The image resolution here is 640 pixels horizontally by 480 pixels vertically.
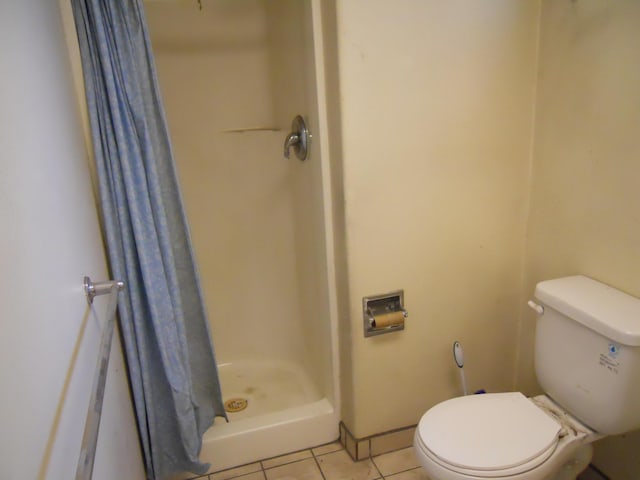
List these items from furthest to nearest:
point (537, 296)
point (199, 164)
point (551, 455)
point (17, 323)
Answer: point (199, 164)
point (537, 296)
point (551, 455)
point (17, 323)

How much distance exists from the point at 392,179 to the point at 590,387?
0.87m

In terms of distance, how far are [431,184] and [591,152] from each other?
50cm

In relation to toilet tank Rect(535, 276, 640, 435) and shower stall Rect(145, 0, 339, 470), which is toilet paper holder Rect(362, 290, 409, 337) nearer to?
shower stall Rect(145, 0, 339, 470)

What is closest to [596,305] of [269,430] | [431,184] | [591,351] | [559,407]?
[591,351]

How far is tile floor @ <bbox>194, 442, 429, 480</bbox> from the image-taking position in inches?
67.8

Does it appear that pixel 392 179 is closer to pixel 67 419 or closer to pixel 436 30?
pixel 436 30

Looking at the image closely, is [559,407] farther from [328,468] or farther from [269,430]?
[269,430]

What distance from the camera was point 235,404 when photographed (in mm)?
2137

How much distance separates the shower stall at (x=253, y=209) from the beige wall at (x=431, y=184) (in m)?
0.24

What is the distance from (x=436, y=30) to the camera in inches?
58.3

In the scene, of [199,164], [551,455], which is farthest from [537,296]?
[199,164]

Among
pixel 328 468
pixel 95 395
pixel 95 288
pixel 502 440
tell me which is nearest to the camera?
pixel 95 395

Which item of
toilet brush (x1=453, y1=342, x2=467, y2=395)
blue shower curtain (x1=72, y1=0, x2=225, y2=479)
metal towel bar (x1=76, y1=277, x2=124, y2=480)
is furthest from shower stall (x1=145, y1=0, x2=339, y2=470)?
metal towel bar (x1=76, y1=277, x2=124, y2=480)

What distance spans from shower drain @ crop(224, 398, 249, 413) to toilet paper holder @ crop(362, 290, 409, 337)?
0.83m
